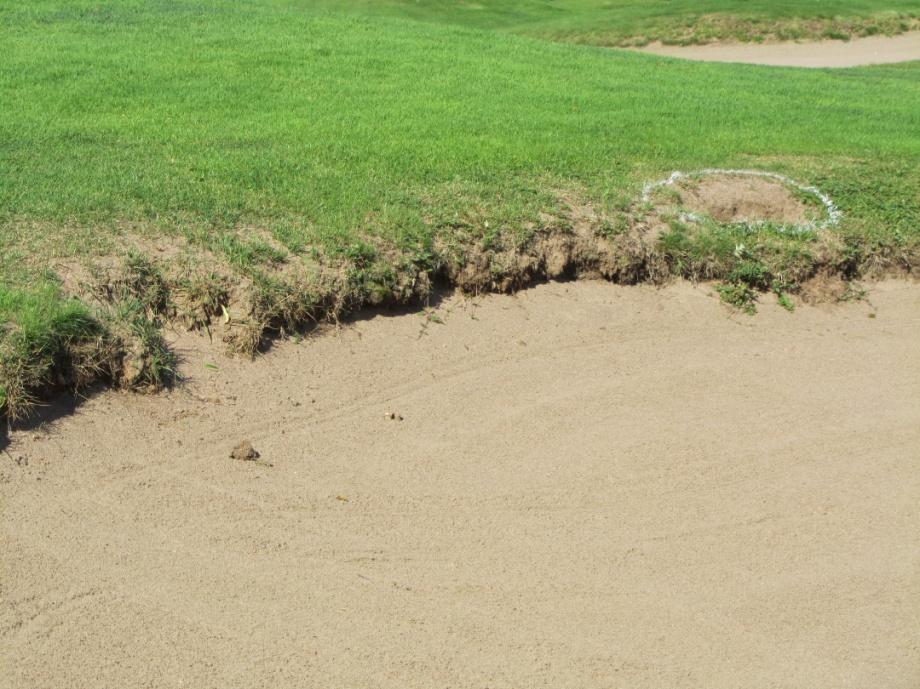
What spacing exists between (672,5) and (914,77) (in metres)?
8.37

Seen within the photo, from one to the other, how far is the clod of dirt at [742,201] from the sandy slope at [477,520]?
65.9 inches

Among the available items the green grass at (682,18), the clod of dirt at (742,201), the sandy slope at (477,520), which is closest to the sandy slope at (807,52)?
the green grass at (682,18)

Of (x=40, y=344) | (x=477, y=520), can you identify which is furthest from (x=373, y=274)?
(x=40, y=344)

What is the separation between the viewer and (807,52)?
827 inches

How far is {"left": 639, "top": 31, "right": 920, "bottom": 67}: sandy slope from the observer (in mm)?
20297

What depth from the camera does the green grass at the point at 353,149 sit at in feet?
23.0

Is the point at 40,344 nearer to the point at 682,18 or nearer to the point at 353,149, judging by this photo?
the point at 353,149

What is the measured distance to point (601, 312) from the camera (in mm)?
7621

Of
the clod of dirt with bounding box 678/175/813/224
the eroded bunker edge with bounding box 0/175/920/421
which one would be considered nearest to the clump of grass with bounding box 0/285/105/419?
the eroded bunker edge with bounding box 0/175/920/421

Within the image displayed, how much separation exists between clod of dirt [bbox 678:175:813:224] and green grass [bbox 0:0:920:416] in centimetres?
40

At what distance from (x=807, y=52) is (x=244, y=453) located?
1853 cm

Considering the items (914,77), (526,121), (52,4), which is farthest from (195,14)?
(914,77)

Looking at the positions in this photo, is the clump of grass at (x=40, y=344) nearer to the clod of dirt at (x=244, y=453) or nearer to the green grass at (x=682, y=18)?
the clod of dirt at (x=244, y=453)

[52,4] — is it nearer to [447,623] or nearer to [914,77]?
[447,623]
